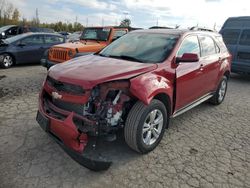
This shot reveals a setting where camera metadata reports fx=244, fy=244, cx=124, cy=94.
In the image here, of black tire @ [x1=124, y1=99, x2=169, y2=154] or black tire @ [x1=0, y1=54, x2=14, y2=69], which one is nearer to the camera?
black tire @ [x1=124, y1=99, x2=169, y2=154]

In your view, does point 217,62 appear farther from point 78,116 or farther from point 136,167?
point 78,116

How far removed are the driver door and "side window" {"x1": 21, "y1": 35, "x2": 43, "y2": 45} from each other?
7891mm

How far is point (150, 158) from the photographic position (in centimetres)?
349

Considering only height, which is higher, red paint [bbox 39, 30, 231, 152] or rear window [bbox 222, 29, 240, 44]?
rear window [bbox 222, 29, 240, 44]

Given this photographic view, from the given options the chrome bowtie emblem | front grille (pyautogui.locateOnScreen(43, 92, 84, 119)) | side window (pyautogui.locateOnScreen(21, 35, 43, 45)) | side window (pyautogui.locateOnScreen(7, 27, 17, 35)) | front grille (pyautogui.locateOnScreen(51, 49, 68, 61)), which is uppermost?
side window (pyautogui.locateOnScreen(7, 27, 17, 35))

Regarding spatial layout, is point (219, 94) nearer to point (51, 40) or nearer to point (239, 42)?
point (239, 42)

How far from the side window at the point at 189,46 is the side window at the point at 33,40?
7888 millimetres

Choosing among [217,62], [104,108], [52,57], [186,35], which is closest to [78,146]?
[104,108]

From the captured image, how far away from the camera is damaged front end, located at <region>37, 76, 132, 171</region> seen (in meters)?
2.96

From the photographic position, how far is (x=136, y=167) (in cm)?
327

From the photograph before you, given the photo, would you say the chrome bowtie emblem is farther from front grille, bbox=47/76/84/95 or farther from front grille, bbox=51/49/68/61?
front grille, bbox=51/49/68/61

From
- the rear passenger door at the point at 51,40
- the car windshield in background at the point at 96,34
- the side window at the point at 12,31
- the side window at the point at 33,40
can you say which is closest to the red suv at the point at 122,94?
the car windshield in background at the point at 96,34

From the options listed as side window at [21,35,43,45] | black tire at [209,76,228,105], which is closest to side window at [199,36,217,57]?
black tire at [209,76,228,105]

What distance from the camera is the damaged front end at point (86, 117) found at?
9.71ft
